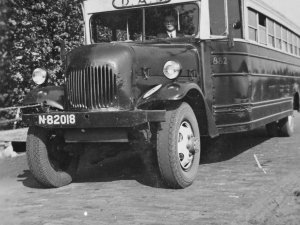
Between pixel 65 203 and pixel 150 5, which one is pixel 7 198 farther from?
pixel 150 5

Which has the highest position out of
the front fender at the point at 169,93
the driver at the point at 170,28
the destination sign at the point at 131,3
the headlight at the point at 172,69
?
the destination sign at the point at 131,3

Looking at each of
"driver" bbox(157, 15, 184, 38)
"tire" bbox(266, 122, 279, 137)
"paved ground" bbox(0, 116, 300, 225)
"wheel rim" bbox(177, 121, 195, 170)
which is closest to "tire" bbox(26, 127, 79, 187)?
"paved ground" bbox(0, 116, 300, 225)

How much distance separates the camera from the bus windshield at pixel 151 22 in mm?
7039

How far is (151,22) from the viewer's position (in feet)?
23.6

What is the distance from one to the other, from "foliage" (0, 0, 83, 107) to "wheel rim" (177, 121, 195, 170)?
546 centimetres

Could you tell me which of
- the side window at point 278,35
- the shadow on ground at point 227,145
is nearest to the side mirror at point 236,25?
the shadow on ground at point 227,145

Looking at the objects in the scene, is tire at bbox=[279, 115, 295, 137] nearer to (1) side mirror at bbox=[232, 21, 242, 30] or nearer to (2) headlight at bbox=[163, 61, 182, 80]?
(1) side mirror at bbox=[232, 21, 242, 30]

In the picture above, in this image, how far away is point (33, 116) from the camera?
242 inches

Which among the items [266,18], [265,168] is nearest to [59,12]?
[266,18]

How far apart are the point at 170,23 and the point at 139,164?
2.23 m

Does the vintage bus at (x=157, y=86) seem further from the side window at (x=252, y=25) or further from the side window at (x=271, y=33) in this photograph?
the side window at (x=271, y=33)

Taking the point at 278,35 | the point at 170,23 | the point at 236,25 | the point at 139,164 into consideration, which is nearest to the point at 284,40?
the point at 278,35

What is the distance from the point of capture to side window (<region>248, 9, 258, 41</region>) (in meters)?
8.27

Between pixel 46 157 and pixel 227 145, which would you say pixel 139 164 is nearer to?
pixel 46 157
